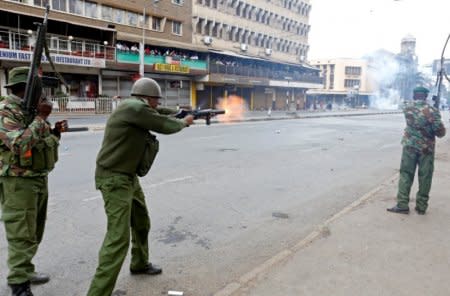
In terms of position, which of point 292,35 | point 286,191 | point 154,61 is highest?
point 292,35

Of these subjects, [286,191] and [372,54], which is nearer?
[286,191]

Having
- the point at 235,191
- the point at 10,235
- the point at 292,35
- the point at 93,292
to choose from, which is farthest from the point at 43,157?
the point at 292,35

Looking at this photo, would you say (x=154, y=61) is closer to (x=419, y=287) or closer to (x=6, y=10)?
(x=6, y=10)

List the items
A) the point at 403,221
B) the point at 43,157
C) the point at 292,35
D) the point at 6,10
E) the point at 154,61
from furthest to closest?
the point at 292,35 < the point at 154,61 < the point at 6,10 < the point at 403,221 < the point at 43,157

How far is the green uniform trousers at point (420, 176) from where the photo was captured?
553cm

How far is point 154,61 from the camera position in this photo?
98.2 ft

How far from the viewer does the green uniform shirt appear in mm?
2945

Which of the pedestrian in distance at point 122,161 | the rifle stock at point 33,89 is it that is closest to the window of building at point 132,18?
the rifle stock at point 33,89

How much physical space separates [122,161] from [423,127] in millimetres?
4489

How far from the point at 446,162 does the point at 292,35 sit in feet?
152

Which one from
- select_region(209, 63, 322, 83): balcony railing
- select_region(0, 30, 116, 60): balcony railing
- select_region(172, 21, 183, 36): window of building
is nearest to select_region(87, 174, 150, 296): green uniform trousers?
select_region(0, 30, 116, 60): balcony railing

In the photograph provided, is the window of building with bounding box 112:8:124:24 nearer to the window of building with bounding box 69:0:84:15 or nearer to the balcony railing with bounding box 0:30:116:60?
the window of building with bounding box 69:0:84:15

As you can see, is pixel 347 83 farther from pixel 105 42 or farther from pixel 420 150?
pixel 420 150

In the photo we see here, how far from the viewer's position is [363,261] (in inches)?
153
